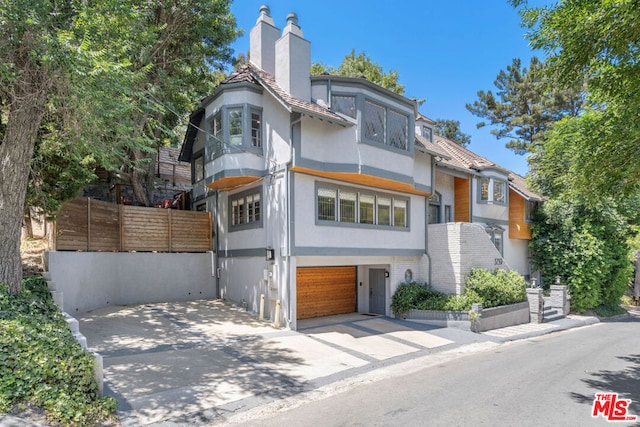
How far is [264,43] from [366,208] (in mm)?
7864

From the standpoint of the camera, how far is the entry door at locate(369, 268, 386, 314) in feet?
54.2

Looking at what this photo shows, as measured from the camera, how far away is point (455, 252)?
16.0 metres

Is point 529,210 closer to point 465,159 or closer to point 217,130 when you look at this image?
point 465,159

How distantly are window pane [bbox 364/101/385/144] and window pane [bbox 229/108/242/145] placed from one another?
15.0ft

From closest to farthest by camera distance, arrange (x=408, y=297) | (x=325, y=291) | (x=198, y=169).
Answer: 1. (x=408, y=297)
2. (x=325, y=291)
3. (x=198, y=169)

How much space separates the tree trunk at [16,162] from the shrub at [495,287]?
14714mm

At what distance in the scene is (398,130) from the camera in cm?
1482

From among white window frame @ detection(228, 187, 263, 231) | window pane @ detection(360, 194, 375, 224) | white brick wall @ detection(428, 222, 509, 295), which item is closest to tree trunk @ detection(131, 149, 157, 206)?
white window frame @ detection(228, 187, 263, 231)

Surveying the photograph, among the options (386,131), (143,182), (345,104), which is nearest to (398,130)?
(386,131)

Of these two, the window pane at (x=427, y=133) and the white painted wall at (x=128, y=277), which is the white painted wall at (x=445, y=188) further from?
the white painted wall at (x=128, y=277)

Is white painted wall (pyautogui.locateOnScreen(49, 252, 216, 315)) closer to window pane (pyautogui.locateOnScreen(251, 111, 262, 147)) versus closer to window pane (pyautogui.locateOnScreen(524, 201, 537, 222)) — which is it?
window pane (pyautogui.locateOnScreen(251, 111, 262, 147))

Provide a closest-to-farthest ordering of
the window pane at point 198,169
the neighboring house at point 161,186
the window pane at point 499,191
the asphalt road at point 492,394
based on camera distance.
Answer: the asphalt road at point 492,394 → the window pane at point 198,169 → the neighboring house at point 161,186 → the window pane at point 499,191

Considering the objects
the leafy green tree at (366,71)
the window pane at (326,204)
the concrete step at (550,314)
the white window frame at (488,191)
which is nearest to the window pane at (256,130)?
the window pane at (326,204)

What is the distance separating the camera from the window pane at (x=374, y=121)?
45.0ft
